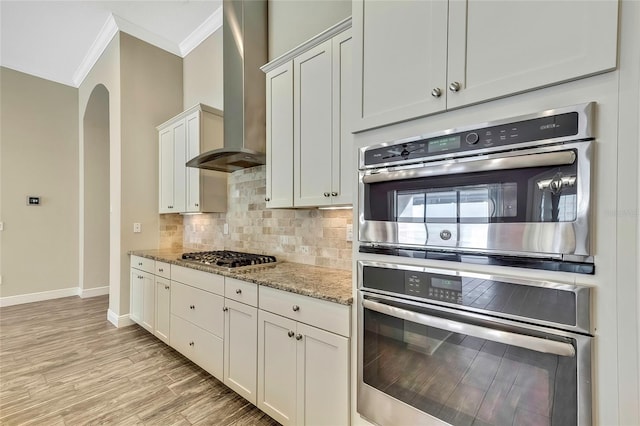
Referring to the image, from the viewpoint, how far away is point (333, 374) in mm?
1504

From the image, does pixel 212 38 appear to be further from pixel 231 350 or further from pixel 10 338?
pixel 10 338

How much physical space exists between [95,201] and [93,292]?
59.1 inches

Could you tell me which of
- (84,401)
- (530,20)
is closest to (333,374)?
(530,20)

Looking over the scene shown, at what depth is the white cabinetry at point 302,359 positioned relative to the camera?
148 centimetres

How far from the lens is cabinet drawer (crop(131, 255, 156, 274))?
3.14m

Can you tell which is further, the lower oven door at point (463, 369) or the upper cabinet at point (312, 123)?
the upper cabinet at point (312, 123)

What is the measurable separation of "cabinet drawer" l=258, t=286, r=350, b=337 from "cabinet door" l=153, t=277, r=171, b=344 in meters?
1.49

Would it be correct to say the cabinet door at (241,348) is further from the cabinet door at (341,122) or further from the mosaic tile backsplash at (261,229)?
the cabinet door at (341,122)

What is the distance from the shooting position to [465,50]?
3.58ft

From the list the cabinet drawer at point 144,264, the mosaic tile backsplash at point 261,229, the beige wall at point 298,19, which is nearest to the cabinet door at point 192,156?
the mosaic tile backsplash at point 261,229

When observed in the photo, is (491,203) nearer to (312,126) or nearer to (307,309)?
(307,309)

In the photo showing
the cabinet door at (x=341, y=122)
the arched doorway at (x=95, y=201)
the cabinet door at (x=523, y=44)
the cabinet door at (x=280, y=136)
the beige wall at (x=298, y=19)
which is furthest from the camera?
the arched doorway at (x=95, y=201)

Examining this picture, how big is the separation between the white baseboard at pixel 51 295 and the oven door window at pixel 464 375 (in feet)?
17.5

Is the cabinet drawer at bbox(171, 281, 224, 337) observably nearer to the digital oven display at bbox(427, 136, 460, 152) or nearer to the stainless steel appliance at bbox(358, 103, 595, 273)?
the stainless steel appliance at bbox(358, 103, 595, 273)
